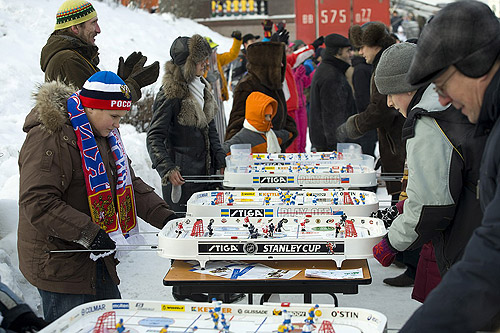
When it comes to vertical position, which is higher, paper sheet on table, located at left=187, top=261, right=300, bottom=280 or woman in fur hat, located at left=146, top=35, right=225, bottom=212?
woman in fur hat, located at left=146, top=35, right=225, bottom=212

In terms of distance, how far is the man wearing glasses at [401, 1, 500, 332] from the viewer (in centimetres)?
202

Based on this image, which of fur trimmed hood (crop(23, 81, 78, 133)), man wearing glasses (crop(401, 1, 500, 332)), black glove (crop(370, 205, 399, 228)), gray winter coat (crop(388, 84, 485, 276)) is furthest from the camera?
black glove (crop(370, 205, 399, 228))

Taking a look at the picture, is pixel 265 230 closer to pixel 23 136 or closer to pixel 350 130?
pixel 350 130

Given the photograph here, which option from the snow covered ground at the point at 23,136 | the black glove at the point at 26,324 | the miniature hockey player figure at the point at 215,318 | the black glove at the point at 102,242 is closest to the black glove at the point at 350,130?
the snow covered ground at the point at 23,136

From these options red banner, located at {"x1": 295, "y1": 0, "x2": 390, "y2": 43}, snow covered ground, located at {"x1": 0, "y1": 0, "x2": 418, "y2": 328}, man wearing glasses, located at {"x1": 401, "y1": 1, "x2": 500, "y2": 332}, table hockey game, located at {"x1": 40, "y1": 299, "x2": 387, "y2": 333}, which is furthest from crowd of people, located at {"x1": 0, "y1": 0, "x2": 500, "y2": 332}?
red banner, located at {"x1": 295, "y1": 0, "x2": 390, "y2": 43}

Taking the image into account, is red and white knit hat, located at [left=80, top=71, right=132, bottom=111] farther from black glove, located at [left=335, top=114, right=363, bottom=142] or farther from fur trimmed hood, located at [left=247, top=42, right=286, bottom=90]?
fur trimmed hood, located at [left=247, top=42, right=286, bottom=90]

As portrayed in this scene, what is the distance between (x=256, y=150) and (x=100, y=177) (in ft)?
11.1

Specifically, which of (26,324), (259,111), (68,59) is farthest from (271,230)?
(259,111)

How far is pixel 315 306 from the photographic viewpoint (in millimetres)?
2807

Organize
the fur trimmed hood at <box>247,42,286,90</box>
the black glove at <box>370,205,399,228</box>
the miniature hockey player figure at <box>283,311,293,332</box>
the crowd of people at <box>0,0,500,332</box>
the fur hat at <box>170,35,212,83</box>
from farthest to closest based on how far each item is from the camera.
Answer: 1. the fur trimmed hood at <box>247,42,286,90</box>
2. the fur hat at <box>170,35,212,83</box>
3. the black glove at <box>370,205,399,228</box>
4. the miniature hockey player figure at <box>283,311,293,332</box>
5. the crowd of people at <box>0,0,500,332</box>

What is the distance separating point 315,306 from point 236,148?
12.6ft

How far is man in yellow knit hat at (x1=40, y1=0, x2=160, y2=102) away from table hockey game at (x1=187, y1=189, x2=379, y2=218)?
1268 millimetres

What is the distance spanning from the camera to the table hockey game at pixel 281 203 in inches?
178

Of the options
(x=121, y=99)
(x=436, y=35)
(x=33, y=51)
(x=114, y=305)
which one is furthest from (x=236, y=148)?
(x=33, y=51)
